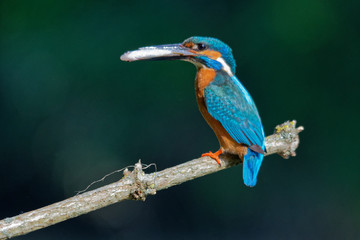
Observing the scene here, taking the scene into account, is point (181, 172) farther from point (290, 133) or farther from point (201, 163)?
point (290, 133)

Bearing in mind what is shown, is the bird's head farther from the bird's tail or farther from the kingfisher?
the bird's tail

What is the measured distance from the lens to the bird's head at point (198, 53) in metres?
1.70

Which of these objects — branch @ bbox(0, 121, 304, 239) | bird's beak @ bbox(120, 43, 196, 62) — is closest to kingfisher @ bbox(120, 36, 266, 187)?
bird's beak @ bbox(120, 43, 196, 62)

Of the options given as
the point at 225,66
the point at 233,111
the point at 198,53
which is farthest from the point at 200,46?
the point at 233,111

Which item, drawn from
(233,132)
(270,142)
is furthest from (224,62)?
(270,142)

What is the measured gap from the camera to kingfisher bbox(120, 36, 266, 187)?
180cm

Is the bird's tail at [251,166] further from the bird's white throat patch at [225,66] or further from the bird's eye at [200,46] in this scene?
the bird's eye at [200,46]

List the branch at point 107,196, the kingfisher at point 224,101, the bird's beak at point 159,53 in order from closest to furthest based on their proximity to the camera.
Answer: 1. the branch at point 107,196
2. the bird's beak at point 159,53
3. the kingfisher at point 224,101

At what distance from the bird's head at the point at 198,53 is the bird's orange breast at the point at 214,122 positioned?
1.3 inches

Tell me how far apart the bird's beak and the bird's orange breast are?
0.43 ft

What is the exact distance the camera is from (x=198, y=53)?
5.96ft

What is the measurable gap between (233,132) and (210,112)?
12cm

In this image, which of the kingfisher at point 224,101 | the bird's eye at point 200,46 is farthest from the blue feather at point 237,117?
the bird's eye at point 200,46

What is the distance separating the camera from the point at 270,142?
6.60 ft
